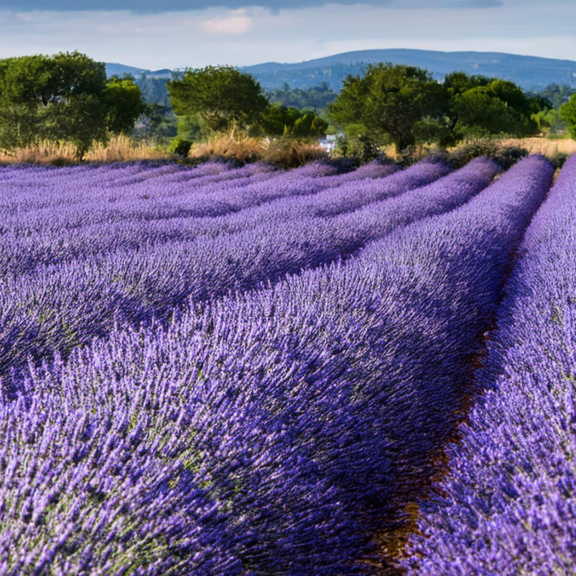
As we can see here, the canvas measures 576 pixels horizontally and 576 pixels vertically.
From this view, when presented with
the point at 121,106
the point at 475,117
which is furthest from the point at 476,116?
the point at 121,106

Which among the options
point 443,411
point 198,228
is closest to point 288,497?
point 443,411

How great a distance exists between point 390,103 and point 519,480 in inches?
660

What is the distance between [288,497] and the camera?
1282 mm

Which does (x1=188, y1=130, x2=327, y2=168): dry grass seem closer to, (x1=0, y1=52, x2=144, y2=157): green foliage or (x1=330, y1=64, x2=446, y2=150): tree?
(x1=330, y1=64, x2=446, y2=150): tree

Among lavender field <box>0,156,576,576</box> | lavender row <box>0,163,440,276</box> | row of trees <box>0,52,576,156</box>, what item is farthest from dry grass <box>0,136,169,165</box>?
lavender field <box>0,156,576,576</box>

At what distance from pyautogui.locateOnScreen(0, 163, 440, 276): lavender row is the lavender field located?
45 millimetres

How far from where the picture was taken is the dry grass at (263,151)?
11133mm

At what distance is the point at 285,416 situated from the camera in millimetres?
1488

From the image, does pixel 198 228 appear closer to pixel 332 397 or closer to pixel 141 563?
pixel 332 397

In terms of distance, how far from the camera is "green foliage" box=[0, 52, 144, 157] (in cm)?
1991

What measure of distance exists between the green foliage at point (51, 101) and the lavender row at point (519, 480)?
19999 millimetres

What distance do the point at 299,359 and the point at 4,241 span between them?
255 centimetres

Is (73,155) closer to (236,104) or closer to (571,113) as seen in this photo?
(236,104)

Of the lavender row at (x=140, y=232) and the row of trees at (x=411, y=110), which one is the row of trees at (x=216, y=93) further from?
the lavender row at (x=140, y=232)
